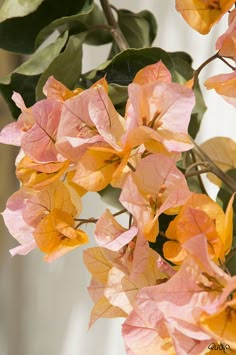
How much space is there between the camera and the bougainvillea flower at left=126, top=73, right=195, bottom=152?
433mm

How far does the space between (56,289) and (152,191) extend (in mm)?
619

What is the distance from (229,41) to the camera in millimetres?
469

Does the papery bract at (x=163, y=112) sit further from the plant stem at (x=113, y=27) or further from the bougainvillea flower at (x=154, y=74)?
the plant stem at (x=113, y=27)

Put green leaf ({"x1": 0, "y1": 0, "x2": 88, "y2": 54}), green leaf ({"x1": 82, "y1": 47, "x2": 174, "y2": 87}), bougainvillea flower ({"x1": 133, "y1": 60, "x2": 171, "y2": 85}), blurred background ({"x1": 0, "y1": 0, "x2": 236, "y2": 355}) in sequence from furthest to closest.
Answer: blurred background ({"x1": 0, "y1": 0, "x2": 236, "y2": 355})
green leaf ({"x1": 0, "y1": 0, "x2": 88, "y2": 54})
green leaf ({"x1": 82, "y1": 47, "x2": 174, "y2": 87})
bougainvillea flower ({"x1": 133, "y1": 60, "x2": 171, "y2": 85})

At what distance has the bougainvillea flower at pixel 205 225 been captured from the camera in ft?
1.35

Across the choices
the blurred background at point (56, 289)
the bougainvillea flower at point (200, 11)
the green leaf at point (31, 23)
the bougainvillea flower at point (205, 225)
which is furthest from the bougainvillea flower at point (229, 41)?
the blurred background at point (56, 289)

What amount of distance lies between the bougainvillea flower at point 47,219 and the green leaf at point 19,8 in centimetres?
20

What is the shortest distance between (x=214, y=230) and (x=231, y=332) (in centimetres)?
7

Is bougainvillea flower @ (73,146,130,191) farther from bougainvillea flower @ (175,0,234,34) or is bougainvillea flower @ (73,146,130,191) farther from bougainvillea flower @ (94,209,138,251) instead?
bougainvillea flower @ (175,0,234,34)

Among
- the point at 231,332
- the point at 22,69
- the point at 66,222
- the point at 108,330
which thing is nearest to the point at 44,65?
the point at 22,69

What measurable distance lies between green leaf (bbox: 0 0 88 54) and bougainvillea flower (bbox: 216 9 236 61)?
26cm

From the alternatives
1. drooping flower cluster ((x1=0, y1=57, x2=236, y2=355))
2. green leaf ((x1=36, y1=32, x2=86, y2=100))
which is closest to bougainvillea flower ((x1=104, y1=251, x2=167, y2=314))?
drooping flower cluster ((x1=0, y1=57, x2=236, y2=355))

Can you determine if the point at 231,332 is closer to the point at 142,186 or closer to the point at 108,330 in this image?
the point at 142,186

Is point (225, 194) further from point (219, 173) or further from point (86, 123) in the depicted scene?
point (86, 123)
